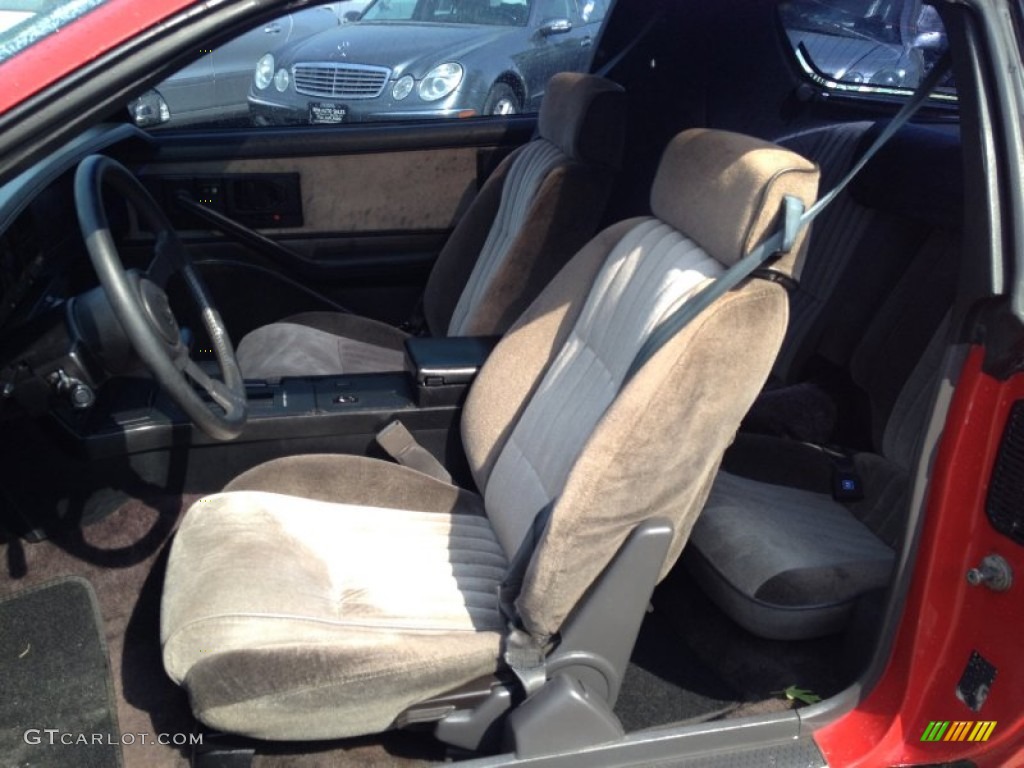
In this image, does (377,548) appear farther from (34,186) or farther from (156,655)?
(34,186)

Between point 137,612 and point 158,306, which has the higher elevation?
point 158,306

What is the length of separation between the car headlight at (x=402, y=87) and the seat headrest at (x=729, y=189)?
1.91 metres

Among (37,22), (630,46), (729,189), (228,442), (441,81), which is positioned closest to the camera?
(37,22)

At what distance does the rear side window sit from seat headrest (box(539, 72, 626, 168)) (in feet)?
1.92

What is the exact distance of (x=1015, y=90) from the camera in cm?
128

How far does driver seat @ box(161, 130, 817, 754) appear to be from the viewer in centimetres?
141

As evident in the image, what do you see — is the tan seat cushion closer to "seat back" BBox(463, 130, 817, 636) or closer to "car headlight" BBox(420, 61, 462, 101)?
"seat back" BBox(463, 130, 817, 636)

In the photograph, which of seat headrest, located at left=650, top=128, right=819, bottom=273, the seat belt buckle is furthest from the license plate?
the seat belt buckle

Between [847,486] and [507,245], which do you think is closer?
[847,486]

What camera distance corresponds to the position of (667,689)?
175 centimetres

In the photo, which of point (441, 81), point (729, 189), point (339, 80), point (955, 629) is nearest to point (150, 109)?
point (339, 80)

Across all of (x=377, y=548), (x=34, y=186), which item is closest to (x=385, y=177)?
(x=34, y=186)

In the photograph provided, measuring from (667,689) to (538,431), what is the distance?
0.50 meters

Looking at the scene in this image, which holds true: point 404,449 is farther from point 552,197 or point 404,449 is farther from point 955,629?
point 955,629
